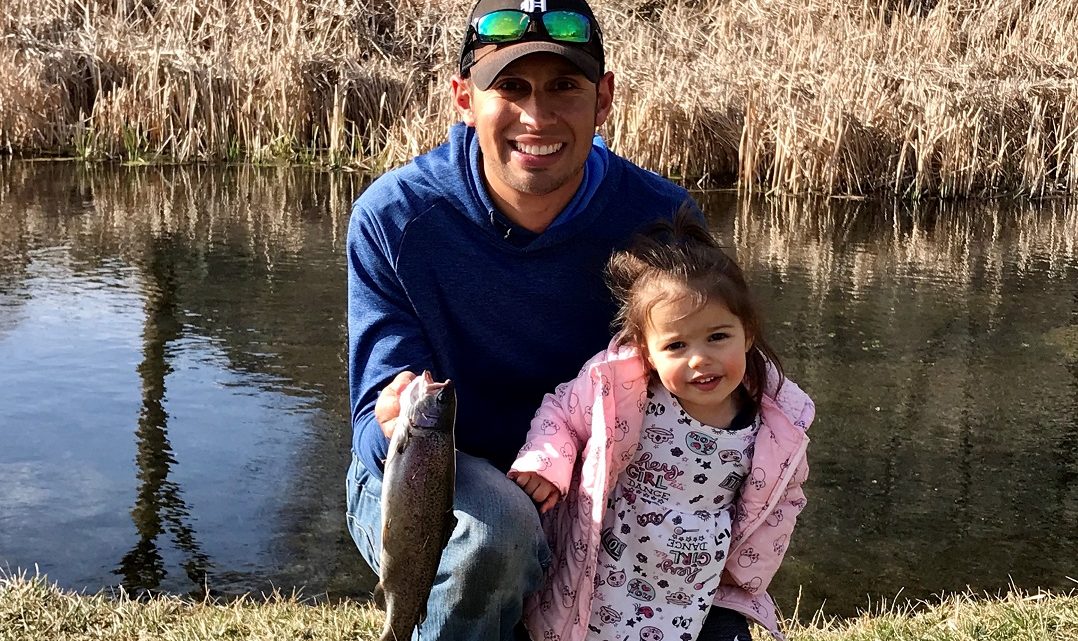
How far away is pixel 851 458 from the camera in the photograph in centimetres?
597

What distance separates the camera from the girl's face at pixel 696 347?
2.96m

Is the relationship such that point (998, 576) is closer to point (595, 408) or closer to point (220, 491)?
point (595, 408)

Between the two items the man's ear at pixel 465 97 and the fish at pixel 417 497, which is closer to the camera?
the fish at pixel 417 497

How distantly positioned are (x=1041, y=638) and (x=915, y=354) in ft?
13.5

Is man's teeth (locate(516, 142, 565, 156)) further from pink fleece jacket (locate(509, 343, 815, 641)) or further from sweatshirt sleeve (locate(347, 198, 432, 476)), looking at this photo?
pink fleece jacket (locate(509, 343, 815, 641))

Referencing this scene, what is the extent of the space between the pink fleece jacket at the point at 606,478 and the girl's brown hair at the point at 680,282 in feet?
0.22

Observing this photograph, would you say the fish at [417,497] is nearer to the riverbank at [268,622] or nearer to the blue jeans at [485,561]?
the blue jeans at [485,561]

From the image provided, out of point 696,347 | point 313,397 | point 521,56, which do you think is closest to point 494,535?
point 696,347

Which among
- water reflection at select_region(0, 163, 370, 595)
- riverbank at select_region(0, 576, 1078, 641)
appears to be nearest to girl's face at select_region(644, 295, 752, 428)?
riverbank at select_region(0, 576, 1078, 641)

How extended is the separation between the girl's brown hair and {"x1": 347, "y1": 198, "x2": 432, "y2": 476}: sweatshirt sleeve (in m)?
0.48

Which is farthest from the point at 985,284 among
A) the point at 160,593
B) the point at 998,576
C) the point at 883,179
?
the point at 160,593

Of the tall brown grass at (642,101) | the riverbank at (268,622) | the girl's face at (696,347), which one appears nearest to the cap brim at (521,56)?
the girl's face at (696,347)

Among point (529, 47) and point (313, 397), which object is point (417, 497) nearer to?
point (529, 47)

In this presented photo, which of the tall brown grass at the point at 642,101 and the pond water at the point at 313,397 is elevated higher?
the tall brown grass at the point at 642,101
